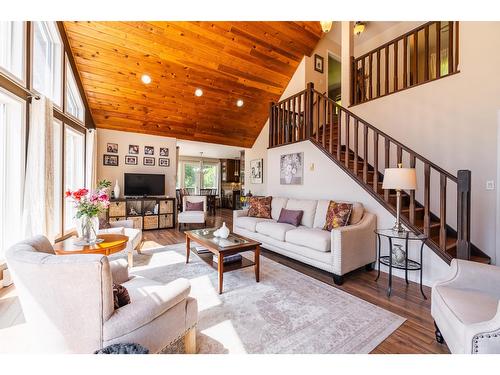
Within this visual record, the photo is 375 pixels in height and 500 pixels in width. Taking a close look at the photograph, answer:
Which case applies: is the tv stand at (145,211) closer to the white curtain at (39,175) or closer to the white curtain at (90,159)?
the white curtain at (90,159)

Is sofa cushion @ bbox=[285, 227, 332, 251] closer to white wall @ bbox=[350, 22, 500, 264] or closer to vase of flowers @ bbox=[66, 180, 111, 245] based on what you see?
white wall @ bbox=[350, 22, 500, 264]

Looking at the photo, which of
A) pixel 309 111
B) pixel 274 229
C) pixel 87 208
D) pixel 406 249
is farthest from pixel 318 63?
pixel 87 208

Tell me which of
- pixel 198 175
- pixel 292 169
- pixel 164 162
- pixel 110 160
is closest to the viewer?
pixel 292 169

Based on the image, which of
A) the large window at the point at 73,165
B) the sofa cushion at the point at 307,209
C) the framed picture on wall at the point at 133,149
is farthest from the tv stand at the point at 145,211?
the sofa cushion at the point at 307,209

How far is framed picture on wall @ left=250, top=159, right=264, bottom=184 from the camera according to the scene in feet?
22.6

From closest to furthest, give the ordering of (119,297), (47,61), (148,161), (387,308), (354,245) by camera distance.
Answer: (119,297)
(387,308)
(354,245)
(47,61)
(148,161)

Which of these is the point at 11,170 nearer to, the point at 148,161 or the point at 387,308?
the point at 148,161

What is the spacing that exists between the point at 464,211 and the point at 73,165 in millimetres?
6324

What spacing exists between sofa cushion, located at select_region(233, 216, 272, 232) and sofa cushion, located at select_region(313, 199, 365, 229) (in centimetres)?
100

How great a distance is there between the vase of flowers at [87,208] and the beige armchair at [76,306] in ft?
3.96

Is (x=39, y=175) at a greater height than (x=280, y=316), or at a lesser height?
greater

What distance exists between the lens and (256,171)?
705cm

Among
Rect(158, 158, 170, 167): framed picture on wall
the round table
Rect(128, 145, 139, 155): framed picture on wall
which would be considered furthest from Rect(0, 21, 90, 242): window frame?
Rect(158, 158, 170, 167): framed picture on wall
